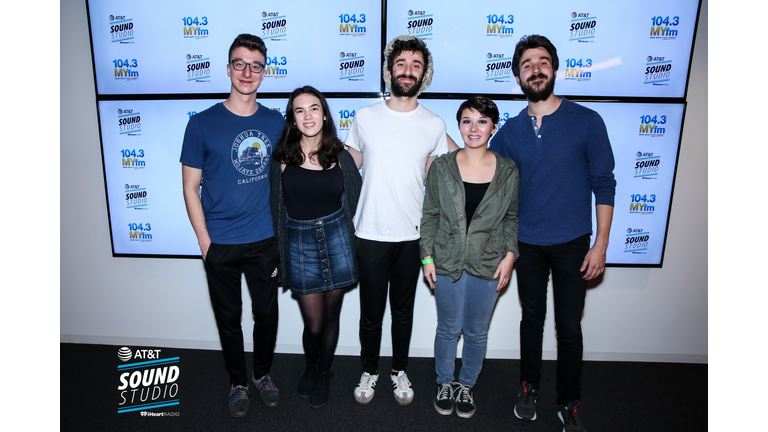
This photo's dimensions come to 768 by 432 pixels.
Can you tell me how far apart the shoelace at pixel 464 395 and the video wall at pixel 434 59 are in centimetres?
148

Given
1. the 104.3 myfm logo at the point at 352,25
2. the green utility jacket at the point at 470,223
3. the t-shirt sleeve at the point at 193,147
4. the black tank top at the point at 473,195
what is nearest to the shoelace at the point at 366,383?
the green utility jacket at the point at 470,223

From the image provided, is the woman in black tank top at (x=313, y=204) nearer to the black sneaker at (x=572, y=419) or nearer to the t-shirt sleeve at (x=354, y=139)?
the t-shirt sleeve at (x=354, y=139)

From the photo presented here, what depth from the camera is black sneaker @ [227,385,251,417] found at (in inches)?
84.8

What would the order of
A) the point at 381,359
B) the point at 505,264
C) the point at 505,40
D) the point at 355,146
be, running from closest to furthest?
the point at 505,264
the point at 355,146
the point at 505,40
the point at 381,359

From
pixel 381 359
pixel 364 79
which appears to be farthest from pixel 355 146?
pixel 381 359

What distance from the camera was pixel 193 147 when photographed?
1930mm

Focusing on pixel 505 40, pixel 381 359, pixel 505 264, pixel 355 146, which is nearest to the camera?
pixel 505 264

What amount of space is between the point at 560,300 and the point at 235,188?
1871 millimetres

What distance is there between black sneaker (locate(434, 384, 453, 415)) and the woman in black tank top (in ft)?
2.71

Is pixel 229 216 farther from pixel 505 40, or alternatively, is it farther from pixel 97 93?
pixel 505 40

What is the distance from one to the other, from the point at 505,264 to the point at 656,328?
5.81 feet

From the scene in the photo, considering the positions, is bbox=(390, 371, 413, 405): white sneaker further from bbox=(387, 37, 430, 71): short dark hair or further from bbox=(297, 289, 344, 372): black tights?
bbox=(387, 37, 430, 71): short dark hair

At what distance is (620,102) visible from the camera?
8.12 feet

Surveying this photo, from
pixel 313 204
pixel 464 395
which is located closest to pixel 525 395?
pixel 464 395
